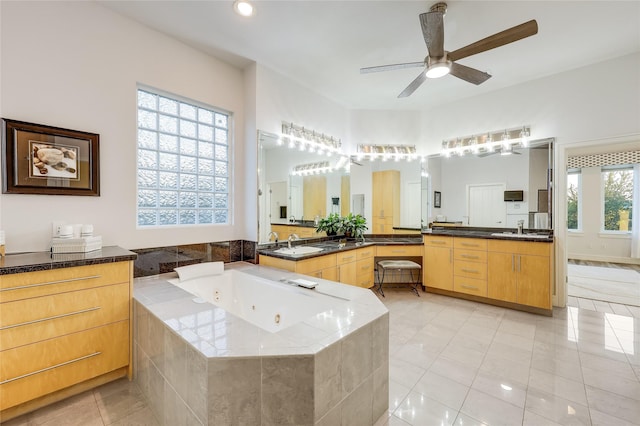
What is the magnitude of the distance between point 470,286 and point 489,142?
2.14m

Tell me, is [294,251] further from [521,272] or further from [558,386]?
[521,272]

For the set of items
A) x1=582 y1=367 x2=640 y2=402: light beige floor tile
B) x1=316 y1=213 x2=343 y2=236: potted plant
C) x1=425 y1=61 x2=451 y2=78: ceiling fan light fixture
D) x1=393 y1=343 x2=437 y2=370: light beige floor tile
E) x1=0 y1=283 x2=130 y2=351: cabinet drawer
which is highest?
x1=425 y1=61 x2=451 y2=78: ceiling fan light fixture

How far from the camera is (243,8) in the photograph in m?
2.26

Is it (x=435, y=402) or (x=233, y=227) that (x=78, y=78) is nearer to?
(x=233, y=227)

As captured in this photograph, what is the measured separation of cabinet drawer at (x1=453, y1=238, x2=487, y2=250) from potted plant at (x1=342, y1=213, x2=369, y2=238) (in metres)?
1.35

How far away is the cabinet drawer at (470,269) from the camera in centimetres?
364

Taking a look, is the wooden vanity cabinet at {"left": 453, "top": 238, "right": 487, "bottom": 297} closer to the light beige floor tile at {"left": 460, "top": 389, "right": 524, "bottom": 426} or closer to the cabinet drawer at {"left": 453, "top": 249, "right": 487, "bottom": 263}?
the cabinet drawer at {"left": 453, "top": 249, "right": 487, "bottom": 263}

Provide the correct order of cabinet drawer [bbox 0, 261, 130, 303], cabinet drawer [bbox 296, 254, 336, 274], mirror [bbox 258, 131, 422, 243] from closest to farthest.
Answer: cabinet drawer [bbox 0, 261, 130, 303] < cabinet drawer [bbox 296, 254, 336, 274] < mirror [bbox 258, 131, 422, 243]

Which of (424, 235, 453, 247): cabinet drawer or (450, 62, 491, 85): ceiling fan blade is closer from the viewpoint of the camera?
(450, 62, 491, 85): ceiling fan blade

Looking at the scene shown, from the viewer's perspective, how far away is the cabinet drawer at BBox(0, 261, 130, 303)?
1564 mm

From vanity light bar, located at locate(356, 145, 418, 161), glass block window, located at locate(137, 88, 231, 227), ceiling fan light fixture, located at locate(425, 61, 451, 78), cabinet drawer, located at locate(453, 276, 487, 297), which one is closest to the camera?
ceiling fan light fixture, located at locate(425, 61, 451, 78)

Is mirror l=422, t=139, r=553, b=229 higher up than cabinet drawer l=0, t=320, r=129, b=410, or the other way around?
mirror l=422, t=139, r=553, b=229

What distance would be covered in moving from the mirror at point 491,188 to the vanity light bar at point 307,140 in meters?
1.64

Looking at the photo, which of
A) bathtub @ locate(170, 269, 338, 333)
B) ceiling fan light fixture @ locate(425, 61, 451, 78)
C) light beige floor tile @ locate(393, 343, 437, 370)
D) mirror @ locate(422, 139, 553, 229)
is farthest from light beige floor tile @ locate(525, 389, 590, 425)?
ceiling fan light fixture @ locate(425, 61, 451, 78)
